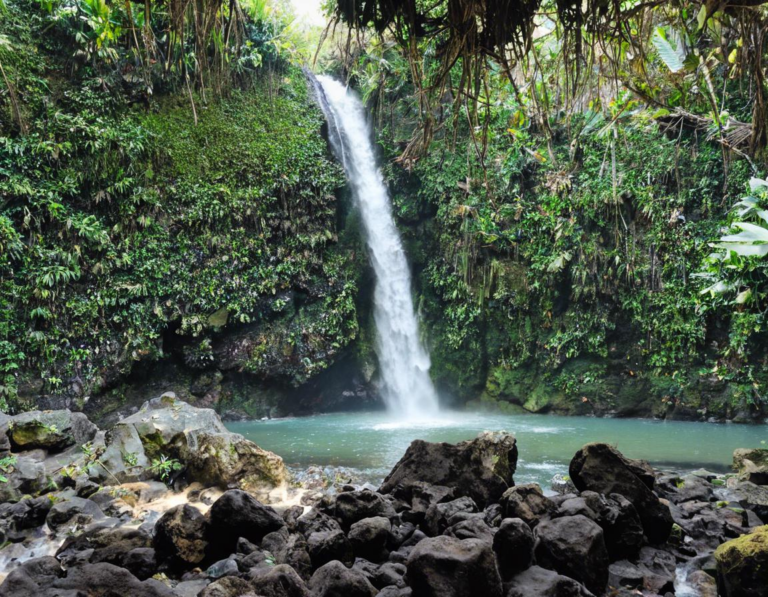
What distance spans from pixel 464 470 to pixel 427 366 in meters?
8.99

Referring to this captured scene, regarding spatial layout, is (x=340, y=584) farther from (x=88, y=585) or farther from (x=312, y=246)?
(x=312, y=246)

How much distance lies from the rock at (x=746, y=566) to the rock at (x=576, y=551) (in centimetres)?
45

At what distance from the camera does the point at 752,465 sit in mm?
4691

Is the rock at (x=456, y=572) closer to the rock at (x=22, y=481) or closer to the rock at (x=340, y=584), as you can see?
the rock at (x=340, y=584)

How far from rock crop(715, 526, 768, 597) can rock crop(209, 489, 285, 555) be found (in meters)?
2.08

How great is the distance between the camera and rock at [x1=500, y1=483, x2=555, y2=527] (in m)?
2.67

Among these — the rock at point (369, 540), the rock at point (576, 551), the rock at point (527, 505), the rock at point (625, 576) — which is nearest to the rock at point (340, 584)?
the rock at point (369, 540)

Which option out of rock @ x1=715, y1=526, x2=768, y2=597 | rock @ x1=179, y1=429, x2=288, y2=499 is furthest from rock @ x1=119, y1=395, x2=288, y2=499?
rock @ x1=715, y1=526, x2=768, y2=597

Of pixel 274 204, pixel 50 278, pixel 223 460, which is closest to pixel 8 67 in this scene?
pixel 50 278

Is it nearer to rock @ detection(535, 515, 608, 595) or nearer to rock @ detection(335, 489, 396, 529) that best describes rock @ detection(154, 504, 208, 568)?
rock @ detection(335, 489, 396, 529)

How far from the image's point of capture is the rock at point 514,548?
2.19 m

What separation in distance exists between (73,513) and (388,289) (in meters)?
9.59

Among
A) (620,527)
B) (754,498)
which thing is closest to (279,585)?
(620,527)

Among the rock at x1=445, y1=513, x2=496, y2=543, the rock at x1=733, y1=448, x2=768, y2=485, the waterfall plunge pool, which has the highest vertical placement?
the rock at x1=445, y1=513, x2=496, y2=543
